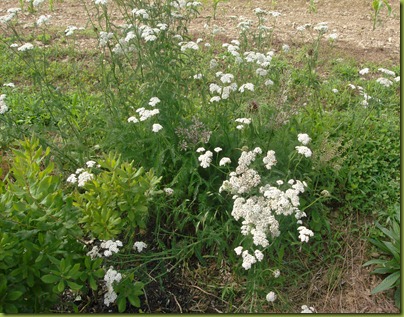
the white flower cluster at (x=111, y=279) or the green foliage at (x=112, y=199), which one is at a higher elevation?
the green foliage at (x=112, y=199)

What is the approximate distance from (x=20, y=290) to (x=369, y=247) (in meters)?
2.23

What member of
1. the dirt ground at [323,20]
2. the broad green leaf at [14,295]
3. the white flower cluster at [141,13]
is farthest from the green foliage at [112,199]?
the dirt ground at [323,20]

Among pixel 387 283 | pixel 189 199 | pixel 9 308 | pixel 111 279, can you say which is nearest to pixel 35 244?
pixel 9 308

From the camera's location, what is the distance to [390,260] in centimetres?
291

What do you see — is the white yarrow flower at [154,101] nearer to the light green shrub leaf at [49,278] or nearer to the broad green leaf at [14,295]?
the light green shrub leaf at [49,278]

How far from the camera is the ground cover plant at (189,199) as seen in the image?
2354 mm

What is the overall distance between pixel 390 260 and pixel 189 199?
1380 mm

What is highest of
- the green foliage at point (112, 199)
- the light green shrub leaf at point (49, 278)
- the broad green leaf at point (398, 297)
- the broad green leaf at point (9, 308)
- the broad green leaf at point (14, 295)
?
the green foliage at point (112, 199)

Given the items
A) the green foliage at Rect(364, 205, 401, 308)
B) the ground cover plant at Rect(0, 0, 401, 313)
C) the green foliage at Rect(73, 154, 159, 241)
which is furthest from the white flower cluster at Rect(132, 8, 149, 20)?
the green foliage at Rect(364, 205, 401, 308)

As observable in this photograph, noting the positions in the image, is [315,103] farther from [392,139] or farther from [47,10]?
[47,10]

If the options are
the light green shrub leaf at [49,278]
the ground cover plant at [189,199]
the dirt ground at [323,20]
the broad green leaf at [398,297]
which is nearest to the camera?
the light green shrub leaf at [49,278]

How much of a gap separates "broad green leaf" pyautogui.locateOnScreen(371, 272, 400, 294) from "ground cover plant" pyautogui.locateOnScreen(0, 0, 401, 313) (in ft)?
0.04

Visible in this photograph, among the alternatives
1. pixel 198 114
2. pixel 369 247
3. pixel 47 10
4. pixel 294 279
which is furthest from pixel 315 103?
pixel 47 10

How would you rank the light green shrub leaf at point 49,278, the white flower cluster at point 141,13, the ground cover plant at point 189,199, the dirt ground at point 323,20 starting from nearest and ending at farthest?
1. the light green shrub leaf at point 49,278
2. the ground cover plant at point 189,199
3. the white flower cluster at point 141,13
4. the dirt ground at point 323,20
